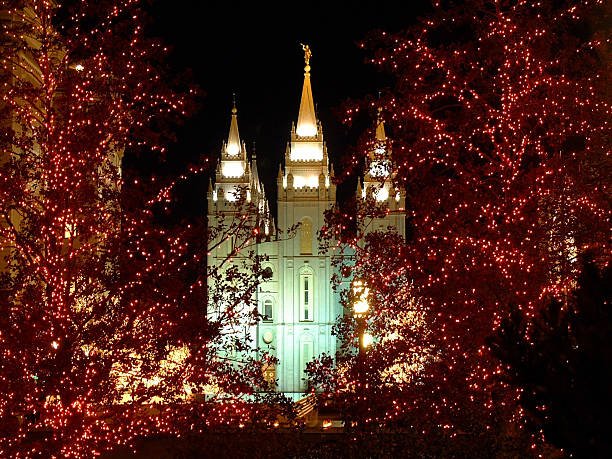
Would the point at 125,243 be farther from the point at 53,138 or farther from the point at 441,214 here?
the point at 441,214

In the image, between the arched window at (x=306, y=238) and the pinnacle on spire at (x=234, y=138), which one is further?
the pinnacle on spire at (x=234, y=138)

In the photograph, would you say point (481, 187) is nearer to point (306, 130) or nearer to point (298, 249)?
point (298, 249)

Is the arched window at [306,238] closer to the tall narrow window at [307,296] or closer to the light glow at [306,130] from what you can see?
the tall narrow window at [307,296]

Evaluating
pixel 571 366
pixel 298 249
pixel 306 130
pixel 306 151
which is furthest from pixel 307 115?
pixel 571 366

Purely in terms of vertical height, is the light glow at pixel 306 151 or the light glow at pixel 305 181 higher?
the light glow at pixel 306 151

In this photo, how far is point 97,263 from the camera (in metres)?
11.0

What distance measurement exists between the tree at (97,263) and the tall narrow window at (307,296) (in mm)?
40757

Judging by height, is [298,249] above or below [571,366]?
above

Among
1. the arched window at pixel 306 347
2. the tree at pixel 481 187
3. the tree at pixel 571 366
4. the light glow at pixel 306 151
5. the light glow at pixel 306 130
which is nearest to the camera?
the tree at pixel 571 366

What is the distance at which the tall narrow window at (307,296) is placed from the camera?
52.5m

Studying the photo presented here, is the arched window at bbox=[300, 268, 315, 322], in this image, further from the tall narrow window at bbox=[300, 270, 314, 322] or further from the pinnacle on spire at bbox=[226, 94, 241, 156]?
the pinnacle on spire at bbox=[226, 94, 241, 156]

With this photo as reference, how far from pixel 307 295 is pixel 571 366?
4761 cm

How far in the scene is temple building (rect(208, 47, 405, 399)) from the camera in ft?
170

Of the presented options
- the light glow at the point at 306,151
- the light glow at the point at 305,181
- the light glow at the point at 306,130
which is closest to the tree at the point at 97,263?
the light glow at the point at 305,181
